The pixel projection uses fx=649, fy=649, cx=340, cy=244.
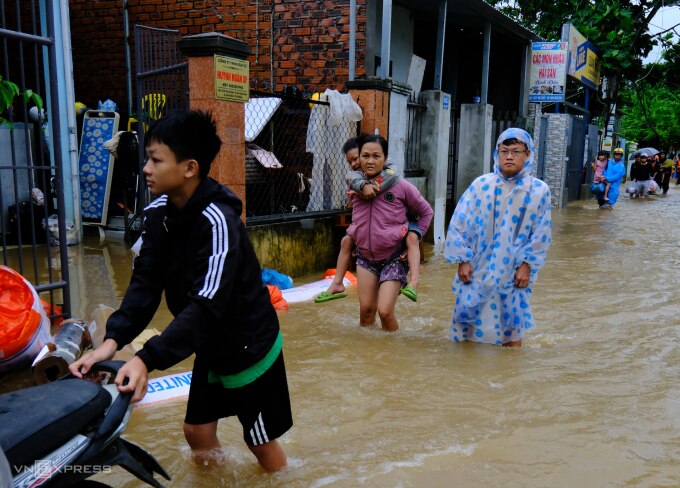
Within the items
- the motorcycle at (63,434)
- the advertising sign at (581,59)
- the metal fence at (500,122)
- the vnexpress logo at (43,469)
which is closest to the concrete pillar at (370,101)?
the metal fence at (500,122)

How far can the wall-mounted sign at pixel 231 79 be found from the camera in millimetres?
5773

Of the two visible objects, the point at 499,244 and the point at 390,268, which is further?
the point at 390,268

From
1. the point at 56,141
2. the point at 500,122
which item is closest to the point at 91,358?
the point at 56,141

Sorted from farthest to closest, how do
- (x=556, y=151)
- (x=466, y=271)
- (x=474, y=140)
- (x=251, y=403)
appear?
1. (x=556, y=151)
2. (x=474, y=140)
3. (x=466, y=271)
4. (x=251, y=403)

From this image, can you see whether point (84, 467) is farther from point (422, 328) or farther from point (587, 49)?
point (587, 49)

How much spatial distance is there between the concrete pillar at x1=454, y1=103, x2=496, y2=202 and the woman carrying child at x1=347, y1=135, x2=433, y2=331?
22.6 ft

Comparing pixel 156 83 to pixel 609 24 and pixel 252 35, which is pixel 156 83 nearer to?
pixel 252 35

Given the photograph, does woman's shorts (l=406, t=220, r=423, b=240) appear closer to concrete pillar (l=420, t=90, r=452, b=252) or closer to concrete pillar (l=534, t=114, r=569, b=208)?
concrete pillar (l=420, t=90, r=452, b=252)

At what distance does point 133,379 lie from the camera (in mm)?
1900

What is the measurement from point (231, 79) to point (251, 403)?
161 inches

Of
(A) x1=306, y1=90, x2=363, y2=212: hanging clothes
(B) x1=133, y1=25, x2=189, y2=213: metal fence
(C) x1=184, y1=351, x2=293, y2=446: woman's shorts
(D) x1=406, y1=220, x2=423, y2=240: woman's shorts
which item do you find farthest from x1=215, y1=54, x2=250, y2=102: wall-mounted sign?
(C) x1=184, y1=351, x2=293, y2=446: woman's shorts

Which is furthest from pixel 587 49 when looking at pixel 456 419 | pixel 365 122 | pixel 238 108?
pixel 456 419

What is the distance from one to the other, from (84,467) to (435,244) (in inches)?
328

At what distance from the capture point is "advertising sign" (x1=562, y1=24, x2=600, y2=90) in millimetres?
16016
